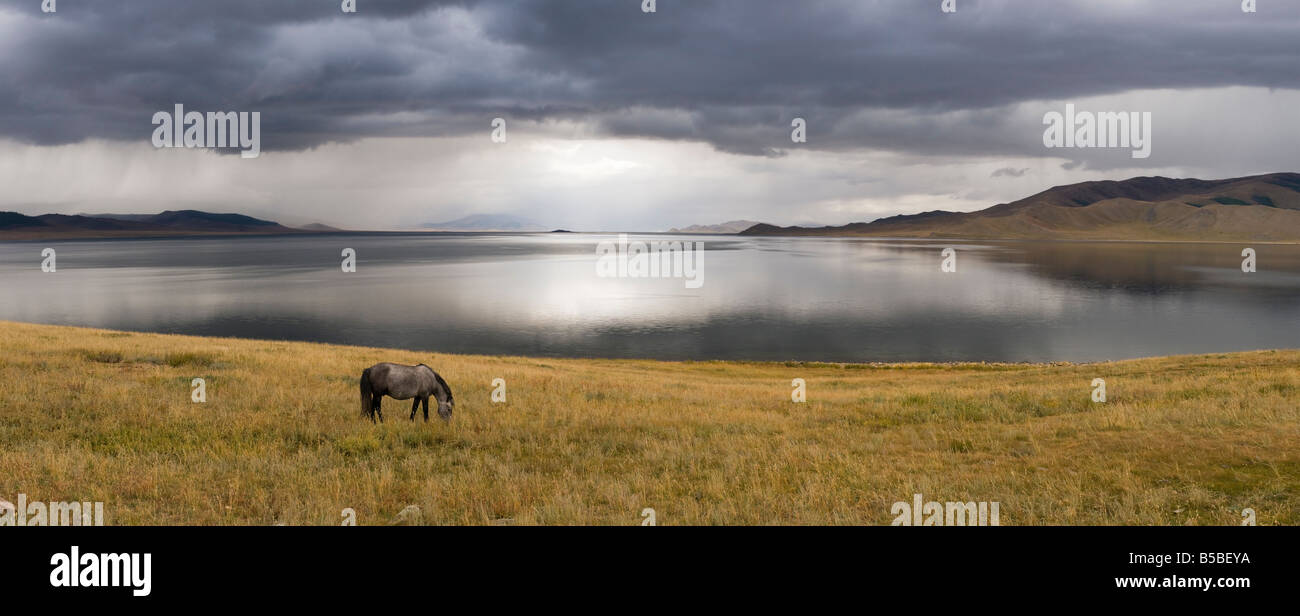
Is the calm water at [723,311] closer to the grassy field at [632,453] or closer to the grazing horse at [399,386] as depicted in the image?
the grassy field at [632,453]

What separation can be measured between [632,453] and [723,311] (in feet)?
249

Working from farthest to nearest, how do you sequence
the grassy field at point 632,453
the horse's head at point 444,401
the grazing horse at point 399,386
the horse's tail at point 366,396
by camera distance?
the horse's head at point 444,401
the horse's tail at point 366,396
the grazing horse at point 399,386
the grassy field at point 632,453

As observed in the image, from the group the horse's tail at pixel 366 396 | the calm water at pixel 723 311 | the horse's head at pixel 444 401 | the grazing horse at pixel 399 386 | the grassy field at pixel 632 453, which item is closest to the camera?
the grassy field at pixel 632 453

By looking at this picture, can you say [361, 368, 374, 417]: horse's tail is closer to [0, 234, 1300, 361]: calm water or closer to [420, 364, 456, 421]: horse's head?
[420, 364, 456, 421]: horse's head

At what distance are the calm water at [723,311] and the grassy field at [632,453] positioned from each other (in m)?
42.0

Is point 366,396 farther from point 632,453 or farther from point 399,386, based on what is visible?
point 632,453

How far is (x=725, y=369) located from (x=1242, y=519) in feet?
134

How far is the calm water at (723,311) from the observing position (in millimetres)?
65688

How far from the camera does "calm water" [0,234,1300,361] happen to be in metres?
65.7

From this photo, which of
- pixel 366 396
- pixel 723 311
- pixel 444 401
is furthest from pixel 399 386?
pixel 723 311

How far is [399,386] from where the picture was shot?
14.7 m

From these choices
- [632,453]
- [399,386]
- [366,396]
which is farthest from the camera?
[366,396]

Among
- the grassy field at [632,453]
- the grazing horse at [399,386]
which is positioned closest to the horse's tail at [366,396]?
the grazing horse at [399,386]

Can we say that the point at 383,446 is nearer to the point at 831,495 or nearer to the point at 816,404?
the point at 831,495
